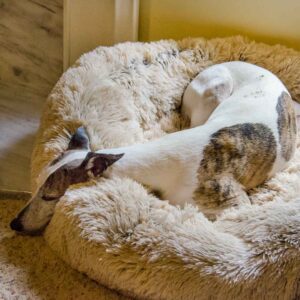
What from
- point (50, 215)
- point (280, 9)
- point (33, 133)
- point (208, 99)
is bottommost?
point (33, 133)

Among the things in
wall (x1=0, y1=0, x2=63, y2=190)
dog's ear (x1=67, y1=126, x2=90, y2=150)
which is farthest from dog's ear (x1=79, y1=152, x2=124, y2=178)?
wall (x1=0, y1=0, x2=63, y2=190)

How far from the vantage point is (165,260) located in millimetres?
1205

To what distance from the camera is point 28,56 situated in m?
2.51

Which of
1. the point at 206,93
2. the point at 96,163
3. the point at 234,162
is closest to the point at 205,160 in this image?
the point at 234,162

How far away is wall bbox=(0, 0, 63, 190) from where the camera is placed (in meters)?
2.39

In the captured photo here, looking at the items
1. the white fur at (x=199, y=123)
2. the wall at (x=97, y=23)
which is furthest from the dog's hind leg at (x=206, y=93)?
the wall at (x=97, y=23)

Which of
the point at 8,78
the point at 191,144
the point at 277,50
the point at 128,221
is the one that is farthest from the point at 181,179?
the point at 8,78

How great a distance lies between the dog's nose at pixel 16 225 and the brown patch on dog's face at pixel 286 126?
765mm

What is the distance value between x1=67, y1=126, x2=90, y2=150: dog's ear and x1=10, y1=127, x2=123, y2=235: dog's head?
0.20 ft

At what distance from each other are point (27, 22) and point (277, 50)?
1090 millimetres

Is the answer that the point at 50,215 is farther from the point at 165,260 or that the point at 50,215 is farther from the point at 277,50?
the point at 277,50

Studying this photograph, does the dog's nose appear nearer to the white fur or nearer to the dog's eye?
the dog's eye

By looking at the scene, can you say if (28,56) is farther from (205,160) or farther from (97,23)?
(205,160)

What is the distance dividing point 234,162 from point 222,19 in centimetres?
74
